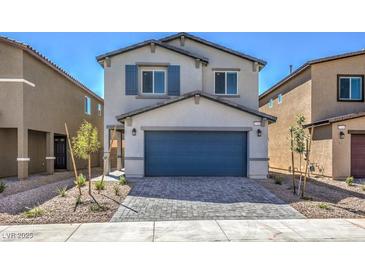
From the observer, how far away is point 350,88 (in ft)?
55.1

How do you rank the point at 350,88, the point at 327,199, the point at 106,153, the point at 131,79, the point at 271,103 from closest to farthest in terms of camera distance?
the point at 327,199 < the point at 106,153 < the point at 131,79 < the point at 350,88 < the point at 271,103

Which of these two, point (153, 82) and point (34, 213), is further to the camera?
point (153, 82)

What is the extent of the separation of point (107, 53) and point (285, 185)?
11.5 metres

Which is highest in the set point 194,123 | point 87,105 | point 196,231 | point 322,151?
point 87,105

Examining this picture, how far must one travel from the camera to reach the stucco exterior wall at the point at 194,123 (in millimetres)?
14234

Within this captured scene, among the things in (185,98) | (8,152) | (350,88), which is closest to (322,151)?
(350,88)

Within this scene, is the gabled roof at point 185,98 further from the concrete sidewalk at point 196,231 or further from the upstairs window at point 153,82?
the concrete sidewalk at point 196,231

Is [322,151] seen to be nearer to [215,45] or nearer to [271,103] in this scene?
[271,103]

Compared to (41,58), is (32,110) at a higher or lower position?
lower

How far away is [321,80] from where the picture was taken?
54.6 ft

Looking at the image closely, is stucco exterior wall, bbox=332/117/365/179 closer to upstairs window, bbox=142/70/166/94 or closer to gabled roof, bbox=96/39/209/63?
gabled roof, bbox=96/39/209/63

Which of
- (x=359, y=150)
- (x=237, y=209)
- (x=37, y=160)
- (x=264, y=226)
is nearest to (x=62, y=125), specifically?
(x=37, y=160)

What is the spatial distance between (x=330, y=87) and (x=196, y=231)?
14.0 meters

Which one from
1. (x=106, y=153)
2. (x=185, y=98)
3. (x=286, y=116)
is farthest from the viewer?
(x=286, y=116)
